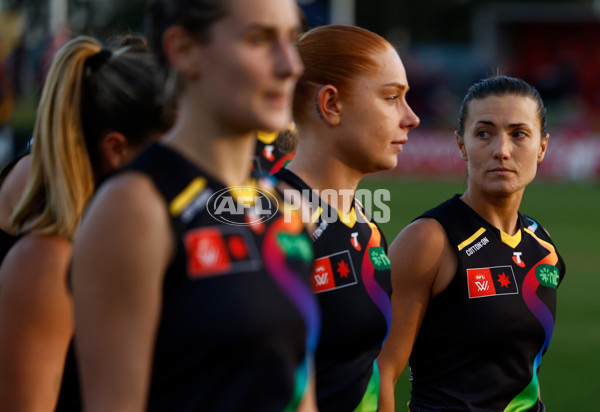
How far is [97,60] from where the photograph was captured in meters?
2.56

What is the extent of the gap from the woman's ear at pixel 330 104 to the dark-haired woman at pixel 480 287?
0.72 meters

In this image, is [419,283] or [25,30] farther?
[25,30]

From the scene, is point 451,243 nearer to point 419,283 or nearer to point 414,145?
point 419,283

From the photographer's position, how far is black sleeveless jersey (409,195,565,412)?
11.9 ft

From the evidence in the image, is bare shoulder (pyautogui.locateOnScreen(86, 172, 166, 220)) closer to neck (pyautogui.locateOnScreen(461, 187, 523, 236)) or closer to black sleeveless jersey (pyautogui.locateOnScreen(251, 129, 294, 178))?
neck (pyautogui.locateOnScreen(461, 187, 523, 236))

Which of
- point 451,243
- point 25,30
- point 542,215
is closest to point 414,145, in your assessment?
point 542,215

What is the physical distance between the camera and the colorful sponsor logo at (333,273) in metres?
2.98

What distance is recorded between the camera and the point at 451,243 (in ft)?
12.1

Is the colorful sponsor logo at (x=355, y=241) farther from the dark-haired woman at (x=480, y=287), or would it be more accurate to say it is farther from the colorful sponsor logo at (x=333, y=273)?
the dark-haired woman at (x=480, y=287)

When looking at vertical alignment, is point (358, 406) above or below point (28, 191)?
below

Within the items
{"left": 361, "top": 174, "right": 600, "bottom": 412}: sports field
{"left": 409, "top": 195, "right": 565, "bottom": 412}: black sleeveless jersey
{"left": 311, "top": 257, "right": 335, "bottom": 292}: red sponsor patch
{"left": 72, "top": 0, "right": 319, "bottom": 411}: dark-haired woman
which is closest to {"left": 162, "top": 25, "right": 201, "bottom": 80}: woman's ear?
{"left": 72, "top": 0, "right": 319, "bottom": 411}: dark-haired woman

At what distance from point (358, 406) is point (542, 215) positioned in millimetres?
18768

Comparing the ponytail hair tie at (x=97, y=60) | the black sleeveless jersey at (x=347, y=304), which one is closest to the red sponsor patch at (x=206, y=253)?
the ponytail hair tie at (x=97, y=60)

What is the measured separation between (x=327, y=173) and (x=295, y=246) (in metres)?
1.08
